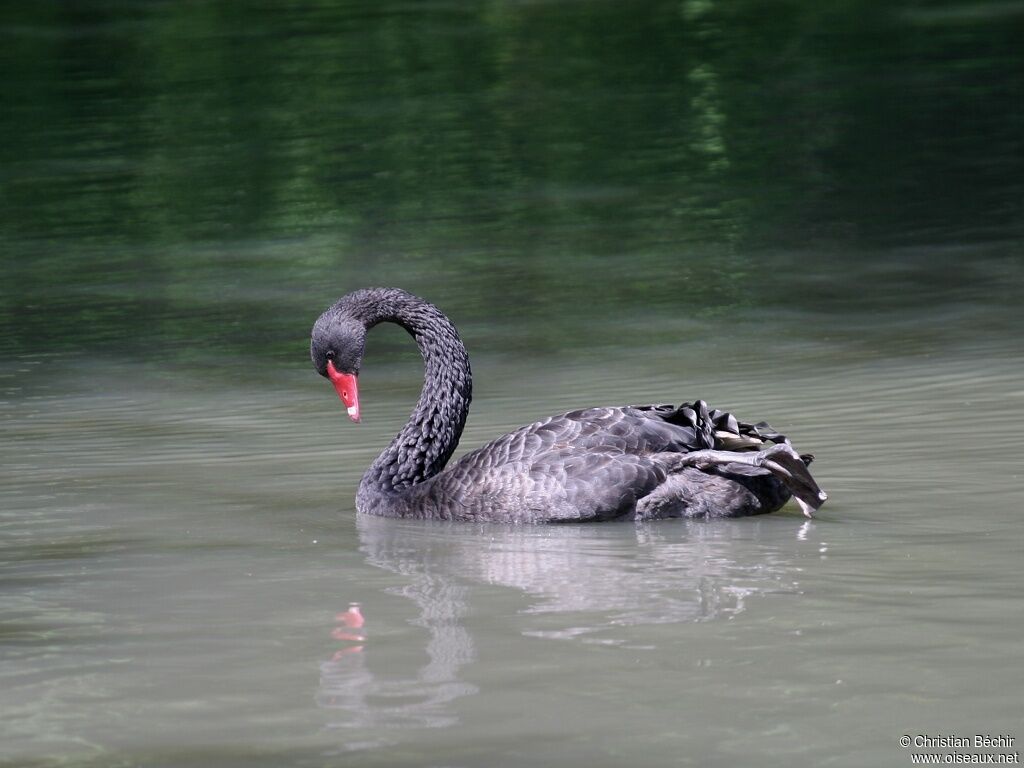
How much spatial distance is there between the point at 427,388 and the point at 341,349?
458mm

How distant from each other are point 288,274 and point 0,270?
107 inches

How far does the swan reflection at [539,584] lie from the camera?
17.7ft

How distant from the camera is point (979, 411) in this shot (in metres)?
9.56

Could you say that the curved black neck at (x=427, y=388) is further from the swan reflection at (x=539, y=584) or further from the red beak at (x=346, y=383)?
the swan reflection at (x=539, y=584)

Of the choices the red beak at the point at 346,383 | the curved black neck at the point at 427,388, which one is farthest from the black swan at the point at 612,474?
the red beak at the point at 346,383

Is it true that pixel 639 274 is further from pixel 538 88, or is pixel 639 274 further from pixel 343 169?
pixel 538 88

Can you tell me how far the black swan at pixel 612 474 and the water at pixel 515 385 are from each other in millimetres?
147

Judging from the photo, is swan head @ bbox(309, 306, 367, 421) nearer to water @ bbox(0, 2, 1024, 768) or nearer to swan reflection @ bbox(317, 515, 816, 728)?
water @ bbox(0, 2, 1024, 768)

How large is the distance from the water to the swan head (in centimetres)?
47

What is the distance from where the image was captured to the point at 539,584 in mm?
6582

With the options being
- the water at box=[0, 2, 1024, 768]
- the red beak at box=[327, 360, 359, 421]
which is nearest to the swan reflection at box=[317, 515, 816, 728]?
the water at box=[0, 2, 1024, 768]

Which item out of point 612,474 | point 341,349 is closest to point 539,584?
point 612,474

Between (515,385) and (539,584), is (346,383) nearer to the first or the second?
(539,584)

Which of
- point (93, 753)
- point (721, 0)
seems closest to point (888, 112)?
point (721, 0)
